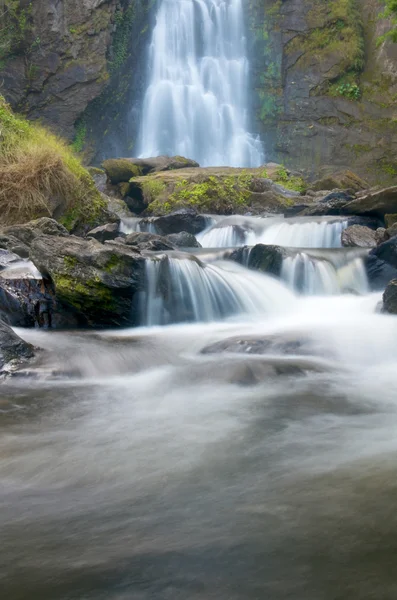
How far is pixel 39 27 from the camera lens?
21.4 meters

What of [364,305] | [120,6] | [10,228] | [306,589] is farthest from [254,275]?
[120,6]

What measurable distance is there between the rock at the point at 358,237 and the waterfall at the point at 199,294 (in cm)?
271

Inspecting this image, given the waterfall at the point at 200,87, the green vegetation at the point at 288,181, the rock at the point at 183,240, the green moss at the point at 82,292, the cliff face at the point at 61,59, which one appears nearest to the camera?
the green moss at the point at 82,292

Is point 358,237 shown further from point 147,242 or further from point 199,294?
point 199,294

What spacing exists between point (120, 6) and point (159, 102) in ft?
14.7

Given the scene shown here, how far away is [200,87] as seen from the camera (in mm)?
24422

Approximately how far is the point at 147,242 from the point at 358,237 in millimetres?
3884

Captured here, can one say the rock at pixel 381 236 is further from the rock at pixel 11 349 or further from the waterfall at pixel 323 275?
the rock at pixel 11 349

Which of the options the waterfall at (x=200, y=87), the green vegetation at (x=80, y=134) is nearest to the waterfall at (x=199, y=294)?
the waterfall at (x=200, y=87)

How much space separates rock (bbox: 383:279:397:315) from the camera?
589 centimetres

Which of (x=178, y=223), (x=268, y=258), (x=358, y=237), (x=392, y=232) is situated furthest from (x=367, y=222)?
(x=178, y=223)

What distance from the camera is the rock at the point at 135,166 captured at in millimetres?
15859

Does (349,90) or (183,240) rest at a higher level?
(349,90)

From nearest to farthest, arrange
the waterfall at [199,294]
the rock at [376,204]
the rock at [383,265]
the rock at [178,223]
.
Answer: the waterfall at [199,294], the rock at [383,265], the rock at [376,204], the rock at [178,223]
